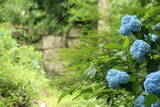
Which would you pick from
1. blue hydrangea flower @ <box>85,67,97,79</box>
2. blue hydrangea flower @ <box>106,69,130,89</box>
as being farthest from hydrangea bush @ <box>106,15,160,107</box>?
blue hydrangea flower @ <box>85,67,97,79</box>

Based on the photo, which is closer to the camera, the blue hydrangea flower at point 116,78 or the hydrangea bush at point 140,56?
the hydrangea bush at point 140,56

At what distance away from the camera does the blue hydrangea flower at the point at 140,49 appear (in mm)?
1610

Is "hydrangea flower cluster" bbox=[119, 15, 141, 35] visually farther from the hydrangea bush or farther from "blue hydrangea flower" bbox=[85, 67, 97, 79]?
"blue hydrangea flower" bbox=[85, 67, 97, 79]

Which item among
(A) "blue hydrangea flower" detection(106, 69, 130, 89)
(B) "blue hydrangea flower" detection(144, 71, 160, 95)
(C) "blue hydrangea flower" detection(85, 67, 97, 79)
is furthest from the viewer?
(C) "blue hydrangea flower" detection(85, 67, 97, 79)

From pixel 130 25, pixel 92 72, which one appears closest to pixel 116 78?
pixel 92 72

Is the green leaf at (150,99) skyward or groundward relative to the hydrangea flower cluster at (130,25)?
groundward

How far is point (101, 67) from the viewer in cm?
183

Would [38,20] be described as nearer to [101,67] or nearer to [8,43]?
[8,43]

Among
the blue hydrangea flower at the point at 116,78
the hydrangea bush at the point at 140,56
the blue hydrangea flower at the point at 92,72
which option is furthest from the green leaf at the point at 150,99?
the blue hydrangea flower at the point at 92,72

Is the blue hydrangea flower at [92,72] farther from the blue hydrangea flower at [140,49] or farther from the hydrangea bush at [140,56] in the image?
the blue hydrangea flower at [140,49]

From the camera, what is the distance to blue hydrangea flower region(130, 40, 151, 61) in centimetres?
161

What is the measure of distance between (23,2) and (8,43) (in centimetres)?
392

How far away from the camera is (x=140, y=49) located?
161 cm

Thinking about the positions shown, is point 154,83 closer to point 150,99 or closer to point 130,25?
point 150,99
